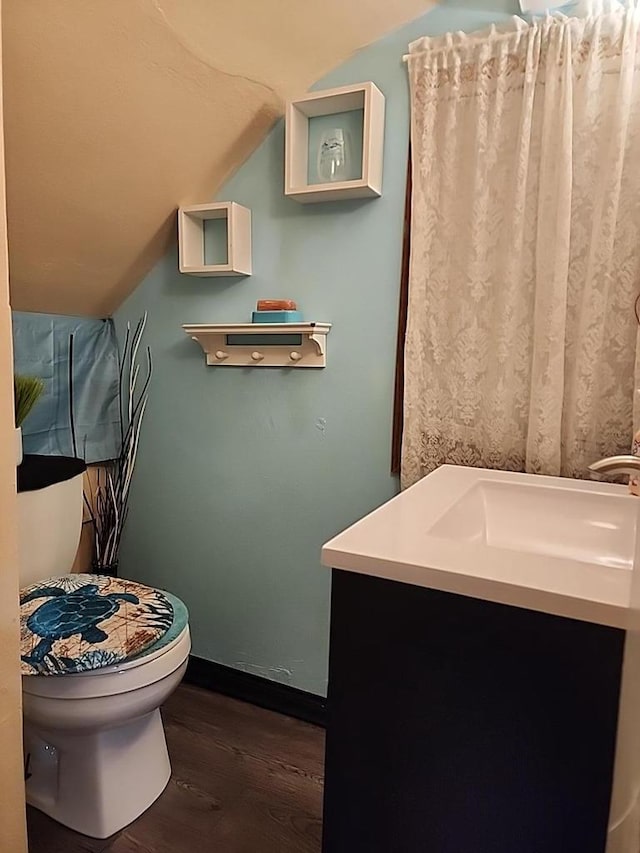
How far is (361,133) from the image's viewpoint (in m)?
1.68

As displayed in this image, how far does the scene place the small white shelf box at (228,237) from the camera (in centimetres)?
179

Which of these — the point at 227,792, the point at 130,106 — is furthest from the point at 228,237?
the point at 227,792

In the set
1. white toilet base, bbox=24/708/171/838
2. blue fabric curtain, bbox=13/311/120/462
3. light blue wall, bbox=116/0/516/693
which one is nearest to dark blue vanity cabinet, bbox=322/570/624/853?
white toilet base, bbox=24/708/171/838

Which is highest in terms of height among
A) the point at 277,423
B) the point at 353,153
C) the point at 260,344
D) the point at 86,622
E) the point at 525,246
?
the point at 353,153

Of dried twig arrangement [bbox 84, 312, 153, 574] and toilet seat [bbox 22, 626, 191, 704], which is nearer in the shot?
toilet seat [bbox 22, 626, 191, 704]

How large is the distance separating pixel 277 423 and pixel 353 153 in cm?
83

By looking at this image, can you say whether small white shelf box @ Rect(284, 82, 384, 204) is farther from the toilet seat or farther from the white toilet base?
the white toilet base

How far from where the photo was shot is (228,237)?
1808 millimetres

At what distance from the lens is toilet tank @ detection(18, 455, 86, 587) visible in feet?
5.07

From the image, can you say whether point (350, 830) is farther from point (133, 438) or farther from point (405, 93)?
point (405, 93)

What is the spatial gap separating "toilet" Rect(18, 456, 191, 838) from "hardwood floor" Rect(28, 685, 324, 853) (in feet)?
0.16

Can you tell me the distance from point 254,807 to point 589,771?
111cm

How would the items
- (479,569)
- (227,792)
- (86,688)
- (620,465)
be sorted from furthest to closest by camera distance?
1. (227,792)
2. (86,688)
3. (620,465)
4. (479,569)

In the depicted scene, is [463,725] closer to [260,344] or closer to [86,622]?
[86,622]
